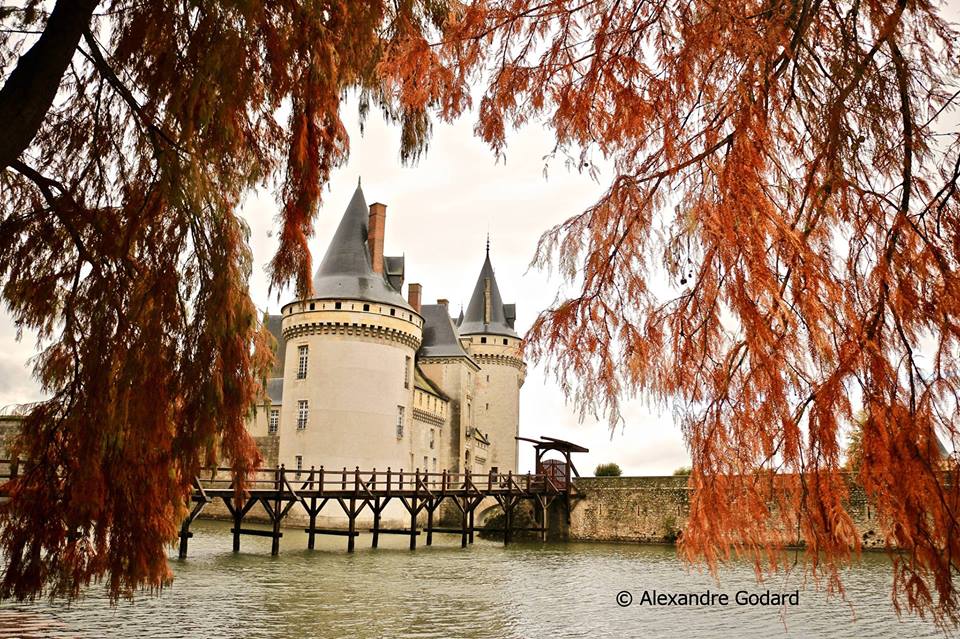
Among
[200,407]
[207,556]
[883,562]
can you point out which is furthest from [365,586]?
→ [883,562]

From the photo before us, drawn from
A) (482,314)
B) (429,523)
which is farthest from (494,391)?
(429,523)

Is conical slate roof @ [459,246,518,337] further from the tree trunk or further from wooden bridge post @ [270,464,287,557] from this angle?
the tree trunk

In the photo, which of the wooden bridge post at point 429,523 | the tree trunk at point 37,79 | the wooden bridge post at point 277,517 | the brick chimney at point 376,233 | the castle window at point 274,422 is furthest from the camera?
the castle window at point 274,422

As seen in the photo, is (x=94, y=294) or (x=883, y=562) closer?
(x=94, y=294)

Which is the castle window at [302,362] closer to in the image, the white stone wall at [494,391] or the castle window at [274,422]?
the castle window at [274,422]

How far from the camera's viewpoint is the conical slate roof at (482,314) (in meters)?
41.4

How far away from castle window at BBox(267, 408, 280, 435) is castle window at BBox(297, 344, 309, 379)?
411cm

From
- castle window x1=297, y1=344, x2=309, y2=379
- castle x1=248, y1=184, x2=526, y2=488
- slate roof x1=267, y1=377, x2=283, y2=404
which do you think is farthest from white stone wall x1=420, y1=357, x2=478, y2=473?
castle window x1=297, y1=344, x2=309, y2=379

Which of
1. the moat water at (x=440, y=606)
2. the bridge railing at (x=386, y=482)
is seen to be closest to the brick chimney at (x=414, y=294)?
the bridge railing at (x=386, y=482)

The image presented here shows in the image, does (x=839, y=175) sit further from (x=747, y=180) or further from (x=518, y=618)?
(x=518, y=618)

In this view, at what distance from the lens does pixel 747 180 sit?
2877 mm

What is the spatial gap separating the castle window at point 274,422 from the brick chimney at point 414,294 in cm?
770

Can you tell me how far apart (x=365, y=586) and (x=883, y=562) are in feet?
44.1

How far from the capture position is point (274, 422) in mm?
35031
